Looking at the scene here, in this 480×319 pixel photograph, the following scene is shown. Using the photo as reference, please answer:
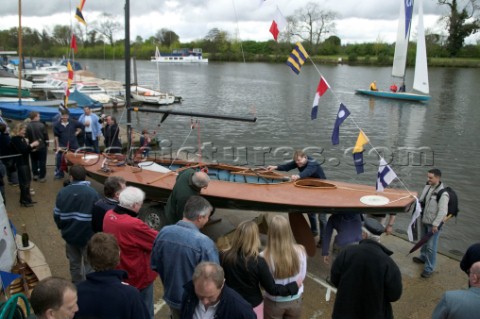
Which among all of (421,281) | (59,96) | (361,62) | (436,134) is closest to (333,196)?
(421,281)

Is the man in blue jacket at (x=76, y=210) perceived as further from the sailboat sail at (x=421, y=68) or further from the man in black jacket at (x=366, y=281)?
the sailboat sail at (x=421, y=68)

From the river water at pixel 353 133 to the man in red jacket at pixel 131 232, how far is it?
10.9ft

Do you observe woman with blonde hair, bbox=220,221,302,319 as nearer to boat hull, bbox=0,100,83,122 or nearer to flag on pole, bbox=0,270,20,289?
flag on pole, bbox=0,270,20,289

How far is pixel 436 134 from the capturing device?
19.0 meters

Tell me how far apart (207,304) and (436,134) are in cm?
1922

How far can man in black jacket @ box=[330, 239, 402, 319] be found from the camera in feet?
9.50

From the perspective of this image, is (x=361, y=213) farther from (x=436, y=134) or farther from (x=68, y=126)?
(x=436, y=134)

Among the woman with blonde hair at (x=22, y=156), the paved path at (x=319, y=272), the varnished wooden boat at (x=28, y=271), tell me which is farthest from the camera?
the woman with blonde hair at (x=22, y=156)

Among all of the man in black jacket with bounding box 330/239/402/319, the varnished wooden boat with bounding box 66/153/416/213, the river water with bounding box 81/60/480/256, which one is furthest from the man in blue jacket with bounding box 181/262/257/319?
the river water with bounding box 81/60/480/256

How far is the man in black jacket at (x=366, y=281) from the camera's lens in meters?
2.89

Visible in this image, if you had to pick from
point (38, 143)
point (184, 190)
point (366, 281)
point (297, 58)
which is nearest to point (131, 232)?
point (184, 190)

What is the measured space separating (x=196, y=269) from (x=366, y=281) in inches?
52.5

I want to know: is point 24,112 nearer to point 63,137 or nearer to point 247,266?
point 63,137

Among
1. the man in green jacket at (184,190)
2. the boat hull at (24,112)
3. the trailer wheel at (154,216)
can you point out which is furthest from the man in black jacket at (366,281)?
the boat hull at (24,112)
